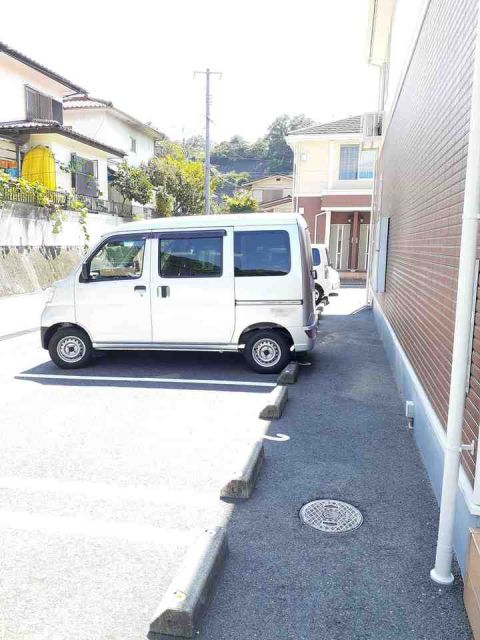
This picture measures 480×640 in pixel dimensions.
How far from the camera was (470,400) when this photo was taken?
9.15 feet

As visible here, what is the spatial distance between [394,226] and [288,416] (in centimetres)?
440

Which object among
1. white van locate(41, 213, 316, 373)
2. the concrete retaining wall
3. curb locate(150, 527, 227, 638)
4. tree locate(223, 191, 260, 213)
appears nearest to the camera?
curb locate(150, 527, 227, 638)

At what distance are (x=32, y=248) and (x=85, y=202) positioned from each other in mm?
6175

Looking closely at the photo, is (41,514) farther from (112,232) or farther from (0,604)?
(112,232)

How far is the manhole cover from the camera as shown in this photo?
10.3 ft

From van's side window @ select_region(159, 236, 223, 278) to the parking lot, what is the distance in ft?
4.57

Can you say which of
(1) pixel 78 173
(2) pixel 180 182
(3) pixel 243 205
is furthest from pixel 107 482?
(3) pixel 243 205

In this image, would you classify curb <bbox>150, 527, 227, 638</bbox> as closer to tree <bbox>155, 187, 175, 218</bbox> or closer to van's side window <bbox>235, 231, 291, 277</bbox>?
van's side window <bbox>235, 231, 291, 277</bbox>

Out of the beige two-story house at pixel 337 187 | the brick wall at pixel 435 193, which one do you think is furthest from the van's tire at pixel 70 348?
the beige two-story house at pixel 337 187

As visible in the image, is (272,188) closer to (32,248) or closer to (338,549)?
(32,248)

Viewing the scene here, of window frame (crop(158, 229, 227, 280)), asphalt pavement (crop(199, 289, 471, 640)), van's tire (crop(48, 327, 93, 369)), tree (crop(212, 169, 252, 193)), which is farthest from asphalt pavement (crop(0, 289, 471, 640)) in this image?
tree (crop(212, 169, 252, 193))

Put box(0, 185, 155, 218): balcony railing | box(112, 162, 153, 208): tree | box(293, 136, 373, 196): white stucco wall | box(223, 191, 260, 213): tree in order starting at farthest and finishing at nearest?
box(223, 191, 260, 213): tree
box(112, 162, 153, 208): tree
box(293, 136, 373, 196): white stucco wall
box(0, 185, 155, 218): balcony railing

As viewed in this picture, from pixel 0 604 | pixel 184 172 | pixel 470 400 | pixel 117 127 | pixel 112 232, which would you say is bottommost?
pixel 0 604

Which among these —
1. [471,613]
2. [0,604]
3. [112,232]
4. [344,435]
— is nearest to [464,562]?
[471,613]
